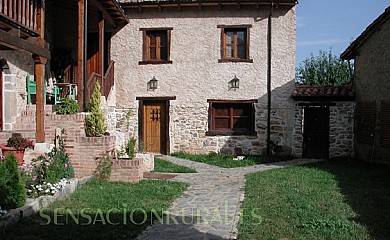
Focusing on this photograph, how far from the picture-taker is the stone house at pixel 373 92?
1281 centimetres

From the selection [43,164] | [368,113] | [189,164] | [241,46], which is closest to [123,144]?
[189,164]

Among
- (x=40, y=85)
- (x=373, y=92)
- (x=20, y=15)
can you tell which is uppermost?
(x=20, y=15)

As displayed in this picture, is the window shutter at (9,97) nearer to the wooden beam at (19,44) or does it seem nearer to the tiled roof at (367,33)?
the wooden beam at (19,44)

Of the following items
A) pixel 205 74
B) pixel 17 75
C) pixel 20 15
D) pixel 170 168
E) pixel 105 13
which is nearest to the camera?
pixel 20 15

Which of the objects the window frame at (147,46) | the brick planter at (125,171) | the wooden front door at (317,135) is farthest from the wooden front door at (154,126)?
the brick planter at (125,171)

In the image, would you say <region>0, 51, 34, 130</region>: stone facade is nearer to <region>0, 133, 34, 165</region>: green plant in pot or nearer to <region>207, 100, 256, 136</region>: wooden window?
<region>0, 133, 34, 165</region>: green plant in pot

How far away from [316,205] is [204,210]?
1971 millimetres

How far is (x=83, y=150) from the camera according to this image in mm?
9195

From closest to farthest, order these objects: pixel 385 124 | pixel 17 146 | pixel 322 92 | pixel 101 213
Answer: pixel 101 213 < pixel 17 146 < pixel 385 124 < pixel 322 92

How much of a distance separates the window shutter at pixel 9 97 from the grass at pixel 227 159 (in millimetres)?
6125

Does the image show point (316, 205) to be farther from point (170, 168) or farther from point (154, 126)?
point (154, 126)

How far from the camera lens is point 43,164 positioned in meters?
7.50

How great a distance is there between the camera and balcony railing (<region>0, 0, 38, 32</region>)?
7.32 meters

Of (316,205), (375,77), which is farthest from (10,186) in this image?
(375,77)
